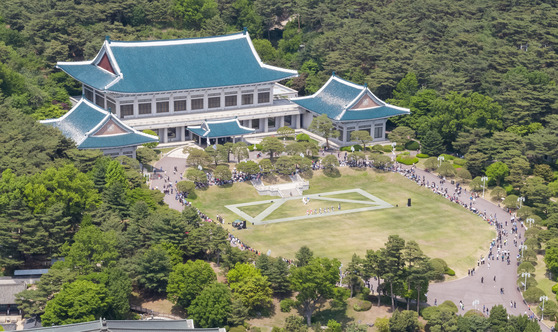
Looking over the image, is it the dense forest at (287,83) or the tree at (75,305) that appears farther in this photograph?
the dense forest at (287,83)

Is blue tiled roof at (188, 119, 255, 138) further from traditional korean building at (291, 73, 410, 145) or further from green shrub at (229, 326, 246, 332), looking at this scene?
green shrub at (229, 326, 246, 332)

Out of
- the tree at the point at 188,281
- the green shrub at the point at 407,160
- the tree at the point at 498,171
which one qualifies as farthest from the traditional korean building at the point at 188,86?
the tree at the point at 188,281

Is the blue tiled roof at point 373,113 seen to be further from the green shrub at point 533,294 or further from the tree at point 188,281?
the tree at point 188,281

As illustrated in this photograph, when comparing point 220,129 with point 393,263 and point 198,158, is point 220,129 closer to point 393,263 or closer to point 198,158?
point 198,158

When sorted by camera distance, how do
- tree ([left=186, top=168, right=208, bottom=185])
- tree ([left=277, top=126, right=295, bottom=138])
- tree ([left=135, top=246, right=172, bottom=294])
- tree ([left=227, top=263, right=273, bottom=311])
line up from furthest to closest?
tree ([left=277, top=126, right=295, bottom=138]) → tree ([left=186, top=168, right=208, bottom=185]) → tree ([left=135, top=246, right=172, bottom=294]) → tree ([left=227, top=263, right=273, bottom=311])

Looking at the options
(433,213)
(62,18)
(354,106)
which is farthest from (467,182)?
(62,18)

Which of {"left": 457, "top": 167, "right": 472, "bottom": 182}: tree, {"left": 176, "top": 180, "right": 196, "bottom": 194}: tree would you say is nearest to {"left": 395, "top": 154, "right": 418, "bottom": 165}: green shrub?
{"left": 457, "top": 167, "right": 472, "bottom": 182}: tree

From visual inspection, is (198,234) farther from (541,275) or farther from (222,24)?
(222,24)
